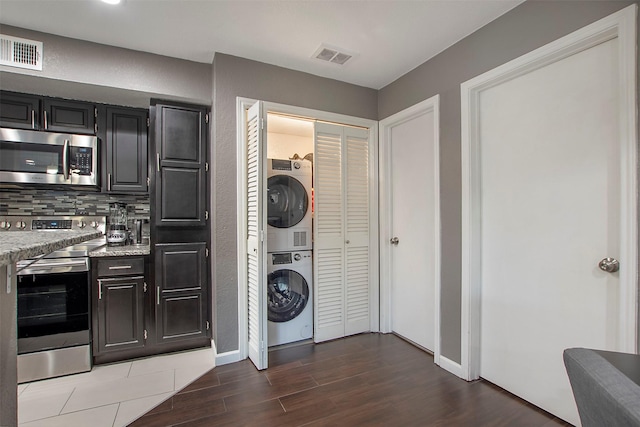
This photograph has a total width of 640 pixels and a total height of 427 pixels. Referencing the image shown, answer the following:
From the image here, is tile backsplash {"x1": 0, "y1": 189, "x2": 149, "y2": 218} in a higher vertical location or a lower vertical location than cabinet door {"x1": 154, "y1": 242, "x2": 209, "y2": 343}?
higher

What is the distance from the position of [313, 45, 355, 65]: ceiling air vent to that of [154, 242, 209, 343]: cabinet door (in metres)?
1.88

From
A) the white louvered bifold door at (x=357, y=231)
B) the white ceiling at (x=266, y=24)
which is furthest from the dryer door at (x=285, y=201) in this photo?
the white ceiling at (x=266, y=24)

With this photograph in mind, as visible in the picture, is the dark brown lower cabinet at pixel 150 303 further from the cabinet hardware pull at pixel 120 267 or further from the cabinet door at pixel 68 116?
the cabinet door at pixel 68 116

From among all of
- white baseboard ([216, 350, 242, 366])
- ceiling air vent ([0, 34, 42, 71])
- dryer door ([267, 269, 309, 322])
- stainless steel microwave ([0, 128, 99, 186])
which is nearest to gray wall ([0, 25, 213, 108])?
ceiling air vent ([0, 34, 42, 71])

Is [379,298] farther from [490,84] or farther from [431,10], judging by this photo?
[431,10]

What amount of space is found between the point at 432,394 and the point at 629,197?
1563 millimetres

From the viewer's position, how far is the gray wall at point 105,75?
2117 mm

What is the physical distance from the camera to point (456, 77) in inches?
88.6

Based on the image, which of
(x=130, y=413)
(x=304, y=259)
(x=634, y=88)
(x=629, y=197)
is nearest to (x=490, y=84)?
(x=634, y=88)

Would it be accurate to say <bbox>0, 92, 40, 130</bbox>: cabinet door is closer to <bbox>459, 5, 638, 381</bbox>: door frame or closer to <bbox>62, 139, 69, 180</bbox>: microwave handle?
<bbox>62, 139, 69, 180</bbox>: microwave handle

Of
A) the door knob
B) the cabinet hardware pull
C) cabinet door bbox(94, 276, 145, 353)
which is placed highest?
the door knob

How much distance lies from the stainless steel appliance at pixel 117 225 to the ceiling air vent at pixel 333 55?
2305mm

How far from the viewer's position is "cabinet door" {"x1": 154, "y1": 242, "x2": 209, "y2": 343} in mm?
2514

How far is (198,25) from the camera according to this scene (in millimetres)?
2043
